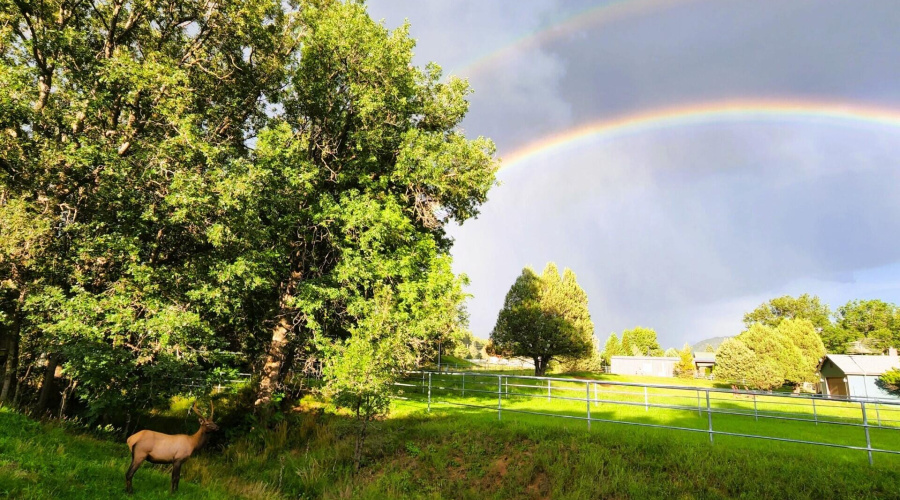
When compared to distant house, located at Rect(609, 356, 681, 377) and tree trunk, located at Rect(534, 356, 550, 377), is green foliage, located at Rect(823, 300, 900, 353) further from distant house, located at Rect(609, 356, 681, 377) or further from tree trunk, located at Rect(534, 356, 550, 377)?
tree trunk, located at Rect(534, 356, 550, 377)

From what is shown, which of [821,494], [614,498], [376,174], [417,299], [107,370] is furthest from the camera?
[376,174]

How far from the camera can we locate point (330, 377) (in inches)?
470

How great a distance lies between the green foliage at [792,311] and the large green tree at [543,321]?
69.1m

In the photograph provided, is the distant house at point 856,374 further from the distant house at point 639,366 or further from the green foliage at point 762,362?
the distant house at point 639,366

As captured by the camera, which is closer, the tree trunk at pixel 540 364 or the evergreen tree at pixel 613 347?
the tree trunk at pixel 540 364

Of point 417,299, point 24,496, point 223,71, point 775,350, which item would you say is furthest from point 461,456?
point 775,350

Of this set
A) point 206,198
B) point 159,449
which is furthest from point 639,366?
point 159,449

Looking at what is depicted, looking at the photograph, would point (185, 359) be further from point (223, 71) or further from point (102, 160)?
point (223, 71)

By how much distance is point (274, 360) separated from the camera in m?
16.1

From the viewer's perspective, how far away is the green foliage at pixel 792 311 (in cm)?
8994

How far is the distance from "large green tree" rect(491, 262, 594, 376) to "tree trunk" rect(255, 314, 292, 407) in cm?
2871

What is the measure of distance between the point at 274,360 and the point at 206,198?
773cm

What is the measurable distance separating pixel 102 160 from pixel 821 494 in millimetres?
18708

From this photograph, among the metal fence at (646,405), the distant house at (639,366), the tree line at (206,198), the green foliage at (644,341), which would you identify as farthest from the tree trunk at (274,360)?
the green foliage at (644,341)
